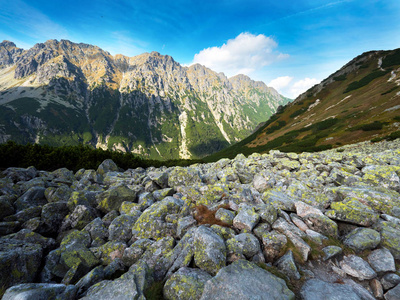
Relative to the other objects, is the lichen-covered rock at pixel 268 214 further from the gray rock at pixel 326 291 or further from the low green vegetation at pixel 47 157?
the low green vegetation at pixel 47 157

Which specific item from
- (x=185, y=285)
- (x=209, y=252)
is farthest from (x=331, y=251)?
(x=185, y=285)

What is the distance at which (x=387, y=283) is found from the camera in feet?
15.9

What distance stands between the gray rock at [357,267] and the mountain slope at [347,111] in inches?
1905

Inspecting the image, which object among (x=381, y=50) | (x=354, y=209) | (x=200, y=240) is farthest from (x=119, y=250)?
(x=381, y=50)

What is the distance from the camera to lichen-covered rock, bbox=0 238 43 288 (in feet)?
18.1

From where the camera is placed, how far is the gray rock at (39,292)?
13.8 ft

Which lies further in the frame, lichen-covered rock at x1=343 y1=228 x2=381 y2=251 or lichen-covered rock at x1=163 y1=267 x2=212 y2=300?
lichen-covered rock at x1=343 y1=228 x2=381 y2=251

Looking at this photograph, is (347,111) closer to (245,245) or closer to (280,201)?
(280,201)

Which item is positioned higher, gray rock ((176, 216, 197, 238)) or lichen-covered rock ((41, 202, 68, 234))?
lichen-covered rock ((41, 202, 68, 234))

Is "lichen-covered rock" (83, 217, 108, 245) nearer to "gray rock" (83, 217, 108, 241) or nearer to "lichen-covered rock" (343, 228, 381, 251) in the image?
"gray rock" (83, 217, 108, 241)

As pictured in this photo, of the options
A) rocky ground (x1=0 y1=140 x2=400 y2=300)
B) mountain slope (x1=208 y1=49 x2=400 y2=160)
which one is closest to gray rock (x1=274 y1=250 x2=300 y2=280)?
rocky ground (x1=0 y1=140 x2=400 y2=300)

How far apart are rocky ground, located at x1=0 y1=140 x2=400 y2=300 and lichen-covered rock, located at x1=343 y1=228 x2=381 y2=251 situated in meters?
0.03

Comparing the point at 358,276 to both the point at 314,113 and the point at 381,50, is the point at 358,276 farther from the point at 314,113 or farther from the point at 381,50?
the point at 381,50

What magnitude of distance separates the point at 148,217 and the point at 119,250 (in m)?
1.83
